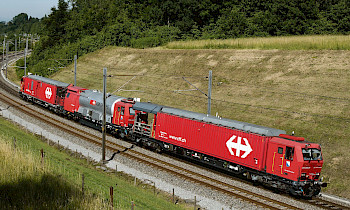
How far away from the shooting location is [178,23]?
9412 cm

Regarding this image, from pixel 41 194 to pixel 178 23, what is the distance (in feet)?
273

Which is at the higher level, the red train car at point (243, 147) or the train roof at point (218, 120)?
the train roof at point (218, 120)

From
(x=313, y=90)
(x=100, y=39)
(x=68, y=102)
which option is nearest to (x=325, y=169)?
(x=313, y=90)

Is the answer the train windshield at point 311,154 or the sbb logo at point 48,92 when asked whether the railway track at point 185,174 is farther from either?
the sbb logo at point 48,92

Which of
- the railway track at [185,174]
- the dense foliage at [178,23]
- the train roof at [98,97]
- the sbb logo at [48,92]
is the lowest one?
the railway track at [185,174]

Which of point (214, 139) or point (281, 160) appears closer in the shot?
point (281, 160)

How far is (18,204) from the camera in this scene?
14125 millimetres

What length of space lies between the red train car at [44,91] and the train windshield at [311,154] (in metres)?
34.0

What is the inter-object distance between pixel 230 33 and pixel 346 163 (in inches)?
2241

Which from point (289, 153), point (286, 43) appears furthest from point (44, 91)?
point (289, 153)

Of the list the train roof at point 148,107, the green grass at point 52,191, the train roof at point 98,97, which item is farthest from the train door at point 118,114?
the green grass at point 52,191

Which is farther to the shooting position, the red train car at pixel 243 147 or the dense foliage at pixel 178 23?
the dense foliage at pixel 178 23

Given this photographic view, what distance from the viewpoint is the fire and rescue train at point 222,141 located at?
2294cm

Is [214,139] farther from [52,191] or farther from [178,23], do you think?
[178,23]
